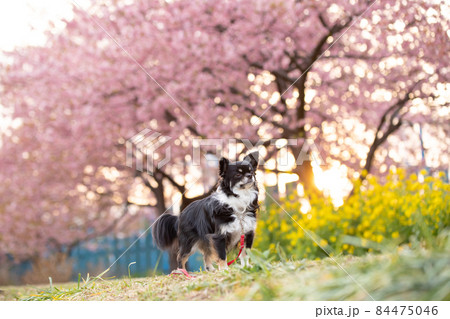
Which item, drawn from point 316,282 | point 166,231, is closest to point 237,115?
point 166,231

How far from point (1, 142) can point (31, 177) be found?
48 centimetres

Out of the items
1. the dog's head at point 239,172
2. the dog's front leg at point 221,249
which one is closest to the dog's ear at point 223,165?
the dog's head at point 239,172

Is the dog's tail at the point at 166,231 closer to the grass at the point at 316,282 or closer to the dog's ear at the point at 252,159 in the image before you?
the grass at the point at 316,282

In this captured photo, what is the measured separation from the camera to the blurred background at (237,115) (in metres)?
2.15

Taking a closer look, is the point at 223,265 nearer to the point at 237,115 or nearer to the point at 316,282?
the point at 316,282

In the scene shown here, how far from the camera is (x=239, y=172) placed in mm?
1220

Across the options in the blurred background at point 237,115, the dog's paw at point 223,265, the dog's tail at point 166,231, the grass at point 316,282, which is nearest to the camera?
the grass at point 316,282

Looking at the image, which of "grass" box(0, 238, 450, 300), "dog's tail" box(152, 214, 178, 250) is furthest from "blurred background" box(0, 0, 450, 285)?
"grass" box(0, 238, 450, 300)

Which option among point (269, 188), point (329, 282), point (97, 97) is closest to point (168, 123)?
point (97, 97)

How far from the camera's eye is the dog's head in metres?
1.22

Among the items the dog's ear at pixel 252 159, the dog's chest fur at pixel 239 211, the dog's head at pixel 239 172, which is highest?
the dog's ear at pixel 252 159

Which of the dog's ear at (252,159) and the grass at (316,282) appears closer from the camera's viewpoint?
the grass at (316,282)

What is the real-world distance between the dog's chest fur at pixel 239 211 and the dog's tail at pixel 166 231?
173 millimetres

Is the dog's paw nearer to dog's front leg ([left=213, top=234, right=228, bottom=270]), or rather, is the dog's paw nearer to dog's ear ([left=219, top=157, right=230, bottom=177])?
dog's front leg ([left=213, top=234, right=228, bottom=270])
